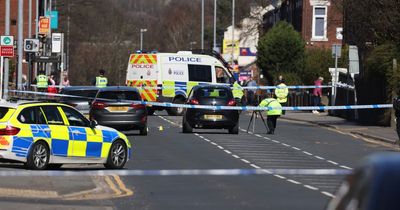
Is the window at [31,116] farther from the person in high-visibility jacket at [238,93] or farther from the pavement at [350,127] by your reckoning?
the person in high-visibility jacket at [238,93]

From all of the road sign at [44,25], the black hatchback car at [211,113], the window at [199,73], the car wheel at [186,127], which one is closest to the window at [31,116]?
the black hatchback car at [211,113]

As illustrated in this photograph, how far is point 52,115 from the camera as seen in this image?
55.3 ft

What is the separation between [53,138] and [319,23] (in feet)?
164

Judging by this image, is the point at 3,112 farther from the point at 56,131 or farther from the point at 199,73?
the point at 199,73

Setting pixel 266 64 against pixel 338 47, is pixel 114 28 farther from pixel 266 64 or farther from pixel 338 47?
pixel 338 47

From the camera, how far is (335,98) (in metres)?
40.8

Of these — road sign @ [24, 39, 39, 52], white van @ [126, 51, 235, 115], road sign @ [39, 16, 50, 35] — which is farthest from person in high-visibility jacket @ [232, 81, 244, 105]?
road sign @ [39, 16, 50, 35]

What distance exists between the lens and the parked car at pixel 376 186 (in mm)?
3230

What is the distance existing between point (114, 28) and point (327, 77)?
157 feet

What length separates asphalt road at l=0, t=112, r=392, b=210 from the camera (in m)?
12.6

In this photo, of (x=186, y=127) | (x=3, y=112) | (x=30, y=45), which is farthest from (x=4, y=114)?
(x=30, y=45)

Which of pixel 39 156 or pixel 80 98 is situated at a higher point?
pixel 80 98

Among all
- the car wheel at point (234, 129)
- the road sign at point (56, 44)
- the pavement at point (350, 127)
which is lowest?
the pavement at point (350, 127)

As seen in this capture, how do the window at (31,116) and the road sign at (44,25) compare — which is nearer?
the window at (31,116)
